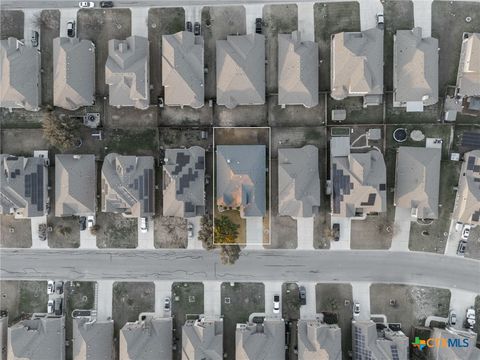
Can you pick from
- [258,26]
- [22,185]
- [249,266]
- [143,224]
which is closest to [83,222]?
[143,224]

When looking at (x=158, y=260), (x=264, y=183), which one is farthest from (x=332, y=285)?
(x=158, y=260)

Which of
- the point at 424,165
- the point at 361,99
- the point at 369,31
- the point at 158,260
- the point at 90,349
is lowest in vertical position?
the point at 90,349

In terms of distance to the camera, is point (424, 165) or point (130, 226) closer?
point (424, 165)

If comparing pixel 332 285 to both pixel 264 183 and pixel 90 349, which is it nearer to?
pixel 264 183

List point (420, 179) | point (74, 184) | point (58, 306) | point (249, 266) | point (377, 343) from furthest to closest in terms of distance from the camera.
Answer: point (58, 306) → point (249, 266) → point (74, 184) → point (377, 343) → point (420, 179)

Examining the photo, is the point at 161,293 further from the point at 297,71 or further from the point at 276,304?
the point at 297,71

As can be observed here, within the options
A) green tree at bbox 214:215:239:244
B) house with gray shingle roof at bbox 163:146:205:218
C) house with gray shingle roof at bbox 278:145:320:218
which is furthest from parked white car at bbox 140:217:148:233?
house with gray shingle roof at bbox 278:145:320:218

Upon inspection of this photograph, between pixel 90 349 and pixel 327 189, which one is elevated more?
pixel 327 189
